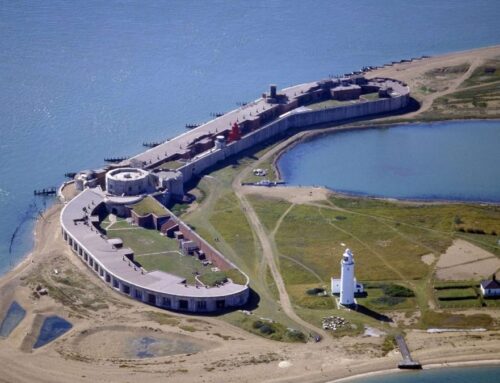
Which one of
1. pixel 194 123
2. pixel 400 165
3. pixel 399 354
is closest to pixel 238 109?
pixel 194 123

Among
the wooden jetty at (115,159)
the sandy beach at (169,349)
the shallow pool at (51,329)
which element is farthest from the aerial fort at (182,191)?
the shallow pool at (51,329)

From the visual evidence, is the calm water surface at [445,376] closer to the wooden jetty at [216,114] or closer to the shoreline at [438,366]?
the shoreline at [438,366]

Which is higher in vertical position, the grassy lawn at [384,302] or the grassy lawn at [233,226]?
the grassy lawn at [233,226]

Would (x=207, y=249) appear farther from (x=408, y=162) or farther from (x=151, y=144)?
(x=408, y=162)

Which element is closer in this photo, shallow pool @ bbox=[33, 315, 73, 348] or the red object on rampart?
shallow pool @ bbox=[33, 315, 73, 348]

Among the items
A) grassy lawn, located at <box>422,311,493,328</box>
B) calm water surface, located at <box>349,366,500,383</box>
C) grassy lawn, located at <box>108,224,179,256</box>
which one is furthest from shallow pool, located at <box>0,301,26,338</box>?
grassy lawn, located at <box>422,311,493,328</box>

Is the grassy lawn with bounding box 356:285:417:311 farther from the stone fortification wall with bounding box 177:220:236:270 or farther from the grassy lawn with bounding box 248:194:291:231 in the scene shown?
the grassy lawn with bounding box 248:194:291:231

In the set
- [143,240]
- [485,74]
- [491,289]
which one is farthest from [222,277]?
[485,74]
